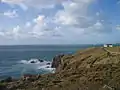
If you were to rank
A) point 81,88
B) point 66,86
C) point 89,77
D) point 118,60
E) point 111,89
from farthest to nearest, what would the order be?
point 118,60 < point 89,77 < point 66,86 < point 81,88 < point 111,89

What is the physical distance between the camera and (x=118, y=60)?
56719 millimetres

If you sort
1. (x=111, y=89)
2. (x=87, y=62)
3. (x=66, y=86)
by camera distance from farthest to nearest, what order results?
(x=87, y=62), (x=66, y=86), (x=111, y=89)

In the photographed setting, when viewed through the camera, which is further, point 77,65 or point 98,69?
point 77,65

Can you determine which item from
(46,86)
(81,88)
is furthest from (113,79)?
(46,86)

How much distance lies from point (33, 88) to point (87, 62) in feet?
77.9

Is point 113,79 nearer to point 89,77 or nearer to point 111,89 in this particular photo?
point 89,77

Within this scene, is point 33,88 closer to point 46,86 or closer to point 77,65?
point 46,86

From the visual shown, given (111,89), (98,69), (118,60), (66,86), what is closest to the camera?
(111,89)

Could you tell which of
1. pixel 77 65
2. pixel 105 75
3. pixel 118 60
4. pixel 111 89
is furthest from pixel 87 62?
pixel 111 89

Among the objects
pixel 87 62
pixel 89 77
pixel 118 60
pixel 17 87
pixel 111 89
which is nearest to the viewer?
pixel 111 89

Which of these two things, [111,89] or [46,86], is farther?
[46,86]

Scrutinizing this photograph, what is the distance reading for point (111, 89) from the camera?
33.9m

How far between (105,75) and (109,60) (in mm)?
13781

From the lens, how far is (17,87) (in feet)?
137
